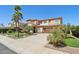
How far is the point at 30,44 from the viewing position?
1140 cm

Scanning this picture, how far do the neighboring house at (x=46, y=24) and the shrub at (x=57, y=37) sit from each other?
30cm

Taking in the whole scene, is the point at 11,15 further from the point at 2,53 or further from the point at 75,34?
the point at 75,34

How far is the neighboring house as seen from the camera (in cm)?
1116

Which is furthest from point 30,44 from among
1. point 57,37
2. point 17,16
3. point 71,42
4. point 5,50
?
point 71,42

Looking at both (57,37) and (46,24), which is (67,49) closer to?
(57,37)

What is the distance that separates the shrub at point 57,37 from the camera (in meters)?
11.5

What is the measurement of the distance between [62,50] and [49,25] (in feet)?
5.40

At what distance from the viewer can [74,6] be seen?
10.6 meters

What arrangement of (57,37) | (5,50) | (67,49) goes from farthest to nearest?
(57,37), (5,50), (67,49)

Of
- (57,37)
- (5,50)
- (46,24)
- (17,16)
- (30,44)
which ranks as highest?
(17,16)

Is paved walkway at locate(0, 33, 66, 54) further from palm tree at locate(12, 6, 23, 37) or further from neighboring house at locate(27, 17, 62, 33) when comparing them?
palm tree at locate(12, 6, 23, 37)

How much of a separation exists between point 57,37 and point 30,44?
5.46 feet

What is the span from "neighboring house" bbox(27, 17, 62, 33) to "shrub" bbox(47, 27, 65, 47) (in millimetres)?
305
